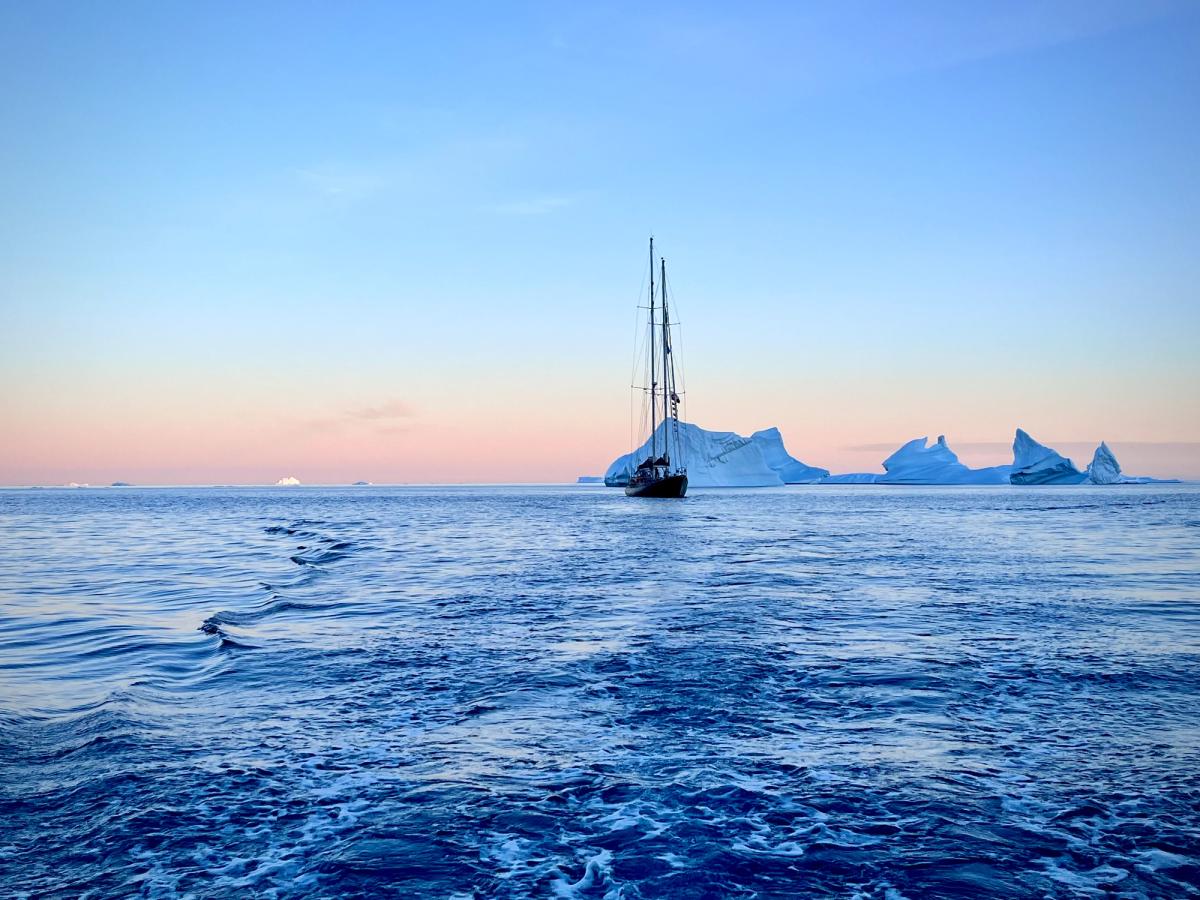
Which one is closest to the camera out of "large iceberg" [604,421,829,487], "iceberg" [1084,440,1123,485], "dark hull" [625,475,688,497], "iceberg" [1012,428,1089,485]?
"dark hull" [625,475,688,497]

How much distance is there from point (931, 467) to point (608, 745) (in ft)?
583

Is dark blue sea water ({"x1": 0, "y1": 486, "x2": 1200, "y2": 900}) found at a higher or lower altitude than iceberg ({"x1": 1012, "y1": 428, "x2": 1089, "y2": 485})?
lower

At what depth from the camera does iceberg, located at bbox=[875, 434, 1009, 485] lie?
6447 inches

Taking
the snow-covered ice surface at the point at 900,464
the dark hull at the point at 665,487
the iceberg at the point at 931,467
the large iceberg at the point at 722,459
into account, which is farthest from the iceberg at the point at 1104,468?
the dark hull at the point at 665,487

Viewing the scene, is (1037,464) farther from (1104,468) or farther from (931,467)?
(931,467)

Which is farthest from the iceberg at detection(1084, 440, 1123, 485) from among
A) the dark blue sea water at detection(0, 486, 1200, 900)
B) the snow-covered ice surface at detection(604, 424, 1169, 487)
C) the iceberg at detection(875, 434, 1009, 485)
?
the dark blue sea water at detection(0, 486, 1200, 900)

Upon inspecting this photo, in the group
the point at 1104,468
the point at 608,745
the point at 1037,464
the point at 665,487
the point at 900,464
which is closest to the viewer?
the point at 608,745

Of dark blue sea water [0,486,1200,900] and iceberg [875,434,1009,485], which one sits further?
iceberg [875,434,1009,485]


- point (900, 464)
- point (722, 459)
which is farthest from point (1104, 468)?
point (722, 459)

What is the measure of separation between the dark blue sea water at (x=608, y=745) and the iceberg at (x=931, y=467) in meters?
157

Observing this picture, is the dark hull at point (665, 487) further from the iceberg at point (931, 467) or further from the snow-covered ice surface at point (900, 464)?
the iceberg at point (931, 467)

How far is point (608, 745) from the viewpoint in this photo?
6469 mm

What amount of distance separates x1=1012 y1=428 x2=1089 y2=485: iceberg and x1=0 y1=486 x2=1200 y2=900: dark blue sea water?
11510 cm

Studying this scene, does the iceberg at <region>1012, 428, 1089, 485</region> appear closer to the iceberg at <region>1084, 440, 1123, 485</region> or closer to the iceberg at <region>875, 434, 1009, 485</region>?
the iceberg at <region>1084, 440, 1123, 485</region>
